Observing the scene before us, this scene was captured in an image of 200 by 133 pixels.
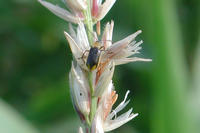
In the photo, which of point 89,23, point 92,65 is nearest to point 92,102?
point 92,65

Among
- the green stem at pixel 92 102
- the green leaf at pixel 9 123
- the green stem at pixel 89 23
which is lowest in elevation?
the green leaf at pixel 9 123

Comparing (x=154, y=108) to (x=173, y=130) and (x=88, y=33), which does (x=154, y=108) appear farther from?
(x=88, y=33)

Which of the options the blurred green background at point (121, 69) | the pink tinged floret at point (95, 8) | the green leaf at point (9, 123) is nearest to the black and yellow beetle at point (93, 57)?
the pink tinged floret at point (95, 8)

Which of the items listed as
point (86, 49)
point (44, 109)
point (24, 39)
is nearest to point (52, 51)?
point (24, 39)

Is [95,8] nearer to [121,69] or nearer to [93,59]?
[93,59]

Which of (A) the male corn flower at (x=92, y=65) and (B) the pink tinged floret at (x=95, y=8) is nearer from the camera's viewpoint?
(A) the male corn flower at (x=92, y=65)

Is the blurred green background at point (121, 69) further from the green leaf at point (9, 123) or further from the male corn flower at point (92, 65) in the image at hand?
the male corn flower at point (92, 65)

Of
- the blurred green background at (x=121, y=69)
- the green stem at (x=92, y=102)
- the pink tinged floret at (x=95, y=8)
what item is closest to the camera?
the green stem at (x=92, y=102)
